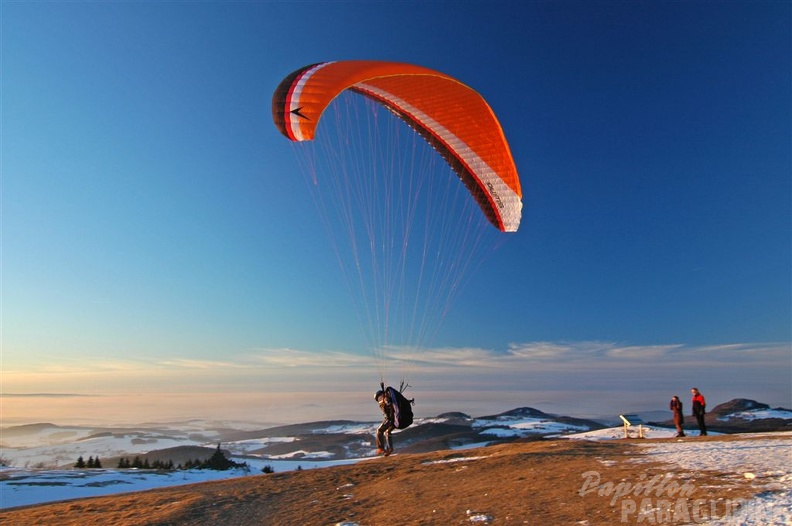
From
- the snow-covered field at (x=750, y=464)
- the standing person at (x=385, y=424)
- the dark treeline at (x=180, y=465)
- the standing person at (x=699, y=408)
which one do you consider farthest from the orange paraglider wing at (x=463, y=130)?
the dark treeline at (x=180, y=465)

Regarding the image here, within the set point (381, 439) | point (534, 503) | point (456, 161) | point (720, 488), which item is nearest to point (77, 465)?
point (381, 439)

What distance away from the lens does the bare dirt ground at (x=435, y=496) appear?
6.86m

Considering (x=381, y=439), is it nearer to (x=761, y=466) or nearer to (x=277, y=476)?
(x=277, y=476)

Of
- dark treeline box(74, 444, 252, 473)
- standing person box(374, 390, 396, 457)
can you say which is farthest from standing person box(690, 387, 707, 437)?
dark treeline box(74, 444, 252, 473)

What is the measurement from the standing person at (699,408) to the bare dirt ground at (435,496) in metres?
5.95

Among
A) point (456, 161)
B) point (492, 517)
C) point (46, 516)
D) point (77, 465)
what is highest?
point (456, 161)

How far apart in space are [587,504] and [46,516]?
1051 centimetres

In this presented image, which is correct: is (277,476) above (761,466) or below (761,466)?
below

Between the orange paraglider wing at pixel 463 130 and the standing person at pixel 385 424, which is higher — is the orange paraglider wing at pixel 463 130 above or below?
above

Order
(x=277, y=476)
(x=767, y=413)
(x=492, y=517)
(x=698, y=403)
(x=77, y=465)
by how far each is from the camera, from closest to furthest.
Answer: (x=492, y=517), (x=277, y=476), (x=698, y=403), (x=77, y=465), (x=767, y=413)

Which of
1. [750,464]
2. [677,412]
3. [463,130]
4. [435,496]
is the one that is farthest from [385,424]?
[677,412]

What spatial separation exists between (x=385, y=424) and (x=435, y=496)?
187 inches

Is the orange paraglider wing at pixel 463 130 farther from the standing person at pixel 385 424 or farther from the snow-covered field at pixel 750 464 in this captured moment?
the snow-covered field at pixel 750 464

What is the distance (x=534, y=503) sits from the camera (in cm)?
731
